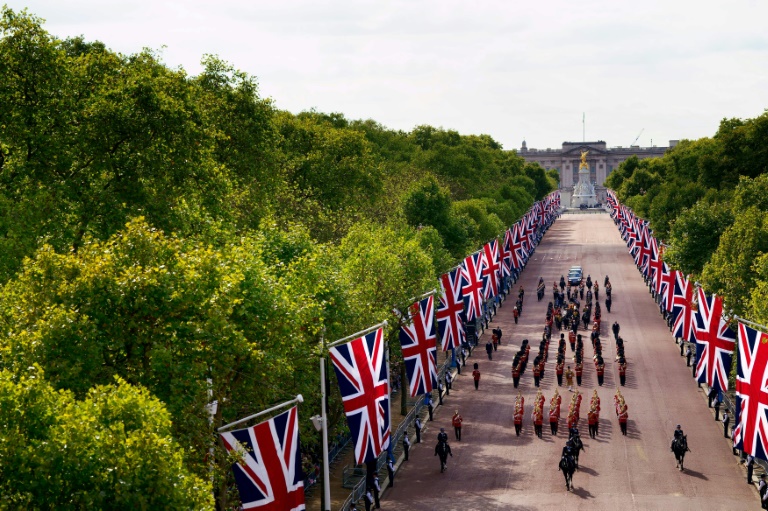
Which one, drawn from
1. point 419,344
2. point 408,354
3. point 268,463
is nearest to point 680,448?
point 419,344

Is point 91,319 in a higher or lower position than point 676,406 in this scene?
higher

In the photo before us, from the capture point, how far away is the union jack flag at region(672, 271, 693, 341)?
56.6 m

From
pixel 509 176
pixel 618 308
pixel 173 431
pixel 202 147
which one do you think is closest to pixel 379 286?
pixel 202 147

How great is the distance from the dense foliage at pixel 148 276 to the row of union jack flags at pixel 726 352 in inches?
504

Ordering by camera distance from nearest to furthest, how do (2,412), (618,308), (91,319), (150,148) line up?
1. (2,412)
2. (91,319)
3. (150,148)
4. (618,308)

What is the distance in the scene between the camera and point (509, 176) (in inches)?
6845

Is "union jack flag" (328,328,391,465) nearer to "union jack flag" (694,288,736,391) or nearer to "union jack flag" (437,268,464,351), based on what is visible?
"union jack flag" (694,288,736,391)

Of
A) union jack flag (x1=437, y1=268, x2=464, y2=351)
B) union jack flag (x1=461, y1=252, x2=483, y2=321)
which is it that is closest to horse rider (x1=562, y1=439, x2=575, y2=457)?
union jack flag (x1=437, y1=268, x2=464, y2=351)

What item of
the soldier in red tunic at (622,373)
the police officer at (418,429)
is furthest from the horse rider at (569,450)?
the soldier in red tunic at (622,373)

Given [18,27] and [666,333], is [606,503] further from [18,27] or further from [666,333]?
Result: [666,333]

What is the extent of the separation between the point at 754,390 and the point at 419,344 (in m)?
13.1

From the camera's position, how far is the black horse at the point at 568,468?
3759 centimetres

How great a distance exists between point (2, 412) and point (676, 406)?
40.5 meters

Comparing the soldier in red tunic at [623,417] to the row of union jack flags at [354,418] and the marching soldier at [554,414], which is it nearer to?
the marching soldier at [554,414]
